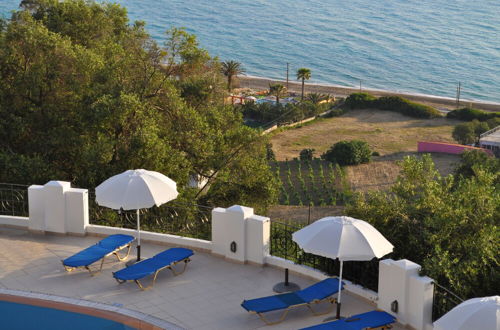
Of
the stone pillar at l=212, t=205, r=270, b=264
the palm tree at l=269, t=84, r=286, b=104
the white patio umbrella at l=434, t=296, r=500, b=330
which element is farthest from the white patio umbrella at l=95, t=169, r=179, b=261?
the palm tree at l=269, t=84, r=286, b=104

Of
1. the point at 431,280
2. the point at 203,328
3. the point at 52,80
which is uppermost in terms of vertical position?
the point at 52,80

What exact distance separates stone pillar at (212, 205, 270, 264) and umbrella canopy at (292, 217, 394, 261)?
1.95 metres

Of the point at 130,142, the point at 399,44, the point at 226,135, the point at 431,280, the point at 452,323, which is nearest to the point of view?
the point at 452,323

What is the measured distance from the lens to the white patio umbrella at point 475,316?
293 inches

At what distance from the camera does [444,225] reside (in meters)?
11.3

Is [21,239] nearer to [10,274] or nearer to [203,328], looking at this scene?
[10,274]

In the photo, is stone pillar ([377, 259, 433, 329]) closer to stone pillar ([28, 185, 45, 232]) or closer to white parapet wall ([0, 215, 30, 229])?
stone pillar ([28, 185, 45, 232])

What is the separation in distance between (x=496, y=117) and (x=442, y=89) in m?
37.3

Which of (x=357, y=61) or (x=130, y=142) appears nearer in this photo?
(x=130, y=142)

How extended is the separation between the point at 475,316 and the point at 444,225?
3922mm

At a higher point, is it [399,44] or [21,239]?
[399,44]

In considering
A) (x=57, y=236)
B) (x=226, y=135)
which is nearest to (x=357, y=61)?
(x=226, y=135)

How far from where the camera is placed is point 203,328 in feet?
33.1

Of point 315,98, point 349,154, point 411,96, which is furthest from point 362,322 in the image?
point 411,96
